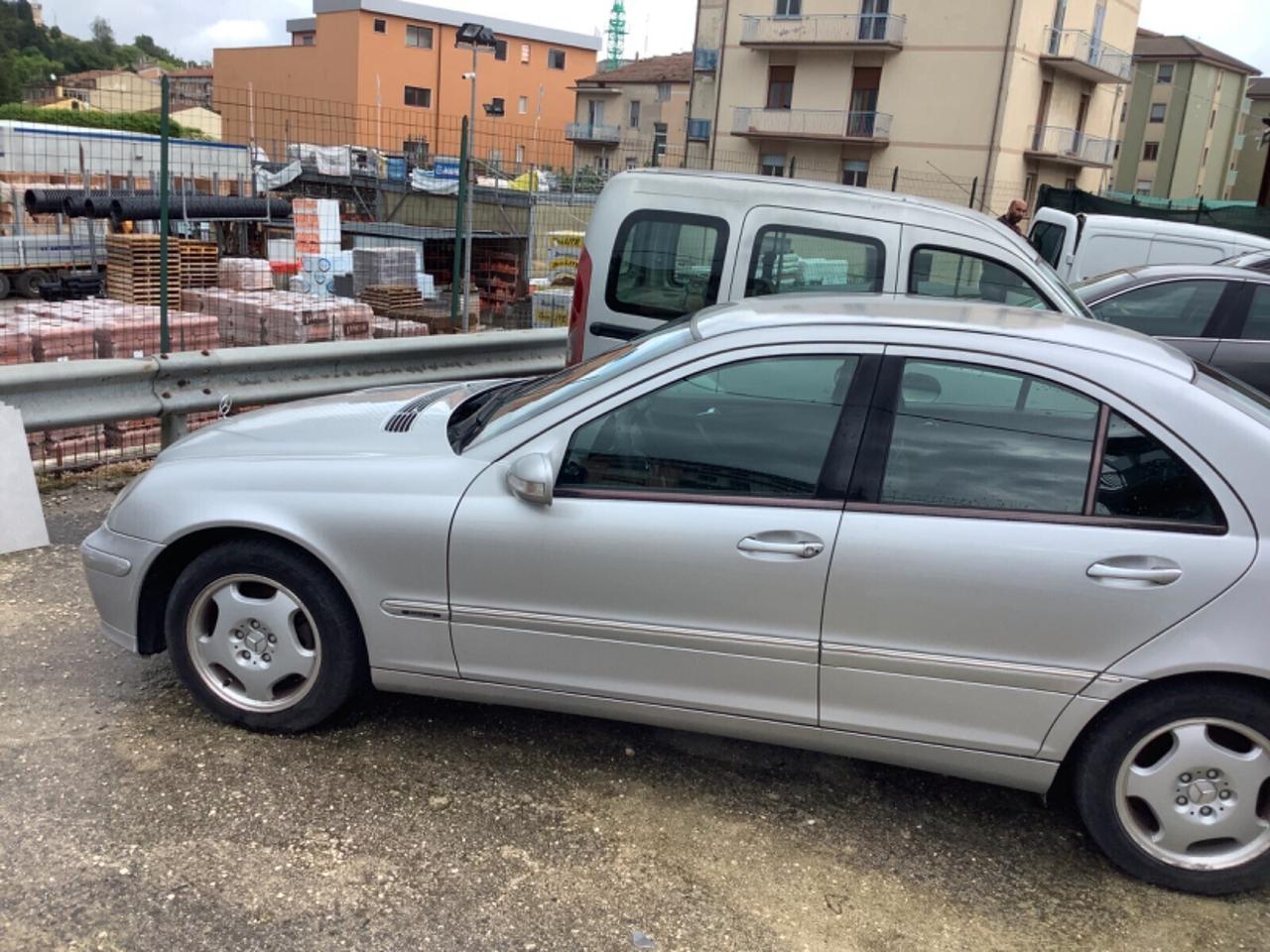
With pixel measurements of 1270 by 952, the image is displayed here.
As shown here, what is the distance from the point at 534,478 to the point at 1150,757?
6.46ft

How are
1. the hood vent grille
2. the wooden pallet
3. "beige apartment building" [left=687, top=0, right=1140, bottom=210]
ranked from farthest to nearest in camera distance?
"beige apartment building" [left=687, top=0, right=1140, bottom=210]
the wooden pallet
the hood vent grille

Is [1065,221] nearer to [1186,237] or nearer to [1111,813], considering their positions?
[1186,237]

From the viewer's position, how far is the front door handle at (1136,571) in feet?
9.66

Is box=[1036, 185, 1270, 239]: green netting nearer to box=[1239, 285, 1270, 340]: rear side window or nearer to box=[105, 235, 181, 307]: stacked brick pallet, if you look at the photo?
box=[1239, 285, 1270, 340]: rear side window

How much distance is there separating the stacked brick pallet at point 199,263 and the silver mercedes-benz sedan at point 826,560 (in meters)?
15.7

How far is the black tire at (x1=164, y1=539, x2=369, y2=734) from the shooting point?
3523 millimetres

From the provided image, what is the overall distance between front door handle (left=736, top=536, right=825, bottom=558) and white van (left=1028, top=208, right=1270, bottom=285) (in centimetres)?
772

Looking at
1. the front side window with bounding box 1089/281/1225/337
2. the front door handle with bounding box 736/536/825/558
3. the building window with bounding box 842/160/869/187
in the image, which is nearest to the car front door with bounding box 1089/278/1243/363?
the front side window with bounding box 1089/281/1225/337

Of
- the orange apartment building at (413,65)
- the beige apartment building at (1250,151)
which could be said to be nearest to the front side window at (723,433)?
the orange apartment building at (413,65)

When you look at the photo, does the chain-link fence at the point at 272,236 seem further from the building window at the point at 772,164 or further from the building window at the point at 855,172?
the building window at the point at 855,172

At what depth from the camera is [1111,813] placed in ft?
10.2

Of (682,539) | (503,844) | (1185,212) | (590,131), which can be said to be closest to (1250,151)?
(590,131)

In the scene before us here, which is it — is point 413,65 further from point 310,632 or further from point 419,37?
point 310,632

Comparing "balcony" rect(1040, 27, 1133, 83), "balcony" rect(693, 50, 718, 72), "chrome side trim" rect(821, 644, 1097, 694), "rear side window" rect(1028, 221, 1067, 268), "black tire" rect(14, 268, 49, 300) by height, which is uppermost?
"balcony" rect(1040, 27, 1133, 83)
